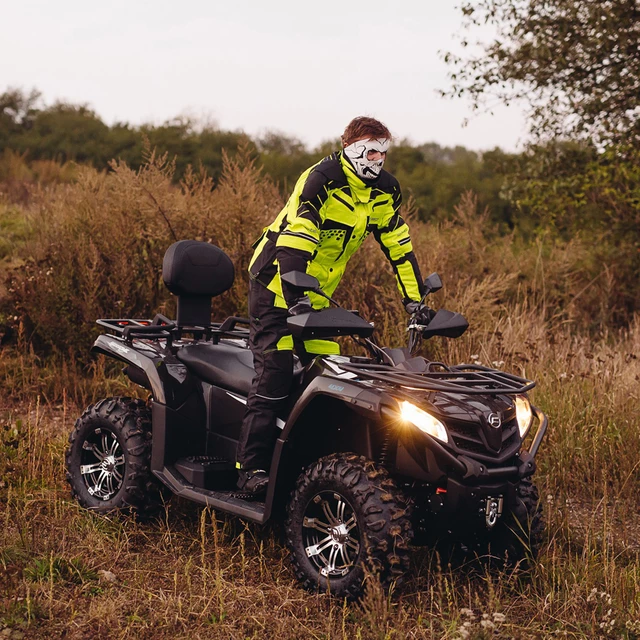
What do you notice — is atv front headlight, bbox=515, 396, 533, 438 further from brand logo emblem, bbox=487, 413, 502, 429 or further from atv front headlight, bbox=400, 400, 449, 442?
atv front headlight, bbox=400, 400, 449, 442

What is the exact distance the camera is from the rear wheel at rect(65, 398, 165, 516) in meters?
4.82

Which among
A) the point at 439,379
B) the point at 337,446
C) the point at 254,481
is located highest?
the point at 439,379

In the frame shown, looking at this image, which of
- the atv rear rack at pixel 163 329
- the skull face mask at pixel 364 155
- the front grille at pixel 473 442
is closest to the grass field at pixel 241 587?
the front grille at pixel 473 442

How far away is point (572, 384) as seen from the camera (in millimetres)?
6691

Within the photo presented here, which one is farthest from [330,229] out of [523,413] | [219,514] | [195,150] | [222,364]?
[195,150]

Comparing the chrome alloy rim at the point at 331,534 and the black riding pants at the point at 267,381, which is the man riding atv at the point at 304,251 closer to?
the black riding pants at the point at 267,381

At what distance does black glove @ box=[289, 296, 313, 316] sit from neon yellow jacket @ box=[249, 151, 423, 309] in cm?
3

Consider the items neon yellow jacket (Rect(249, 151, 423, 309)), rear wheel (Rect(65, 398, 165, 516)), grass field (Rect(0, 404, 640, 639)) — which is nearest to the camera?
grass field (Rect(0, 404, 640, 639))

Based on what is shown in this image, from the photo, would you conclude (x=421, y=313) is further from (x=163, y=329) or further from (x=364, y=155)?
(x=163, y=329)

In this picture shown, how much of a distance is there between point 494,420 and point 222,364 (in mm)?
1578

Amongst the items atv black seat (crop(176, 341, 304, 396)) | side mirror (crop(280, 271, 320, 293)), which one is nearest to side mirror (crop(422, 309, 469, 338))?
side mirror (crop(280, 271, 320, 293))

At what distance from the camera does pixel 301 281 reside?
3.96 m

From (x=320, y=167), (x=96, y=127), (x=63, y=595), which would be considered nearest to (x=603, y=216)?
(x=320, y=167)

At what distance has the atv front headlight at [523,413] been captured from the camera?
413cm
